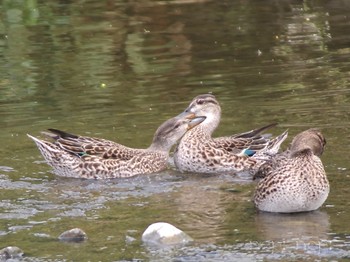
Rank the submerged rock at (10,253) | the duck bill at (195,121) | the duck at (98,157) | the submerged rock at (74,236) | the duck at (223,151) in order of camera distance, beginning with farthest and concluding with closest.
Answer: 1. the duck bill at (195,121)
2. the duck at (223,151)
3. the duck at (98,157)
4. the submerged rock at (74,236)
5. the submerged rock at (10,253)

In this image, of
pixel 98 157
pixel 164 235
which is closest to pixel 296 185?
pixel 164 235

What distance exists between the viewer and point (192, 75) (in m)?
18.1

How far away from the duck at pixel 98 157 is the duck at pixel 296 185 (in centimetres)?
246

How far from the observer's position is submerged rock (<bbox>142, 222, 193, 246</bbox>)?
9.41 metres

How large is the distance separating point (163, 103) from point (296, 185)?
6.16 meters

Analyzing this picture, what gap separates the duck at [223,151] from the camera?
12.7 metres

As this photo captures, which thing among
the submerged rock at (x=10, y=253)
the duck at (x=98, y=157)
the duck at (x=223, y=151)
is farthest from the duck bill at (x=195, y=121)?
the submerged rock at (x=10, y=253)

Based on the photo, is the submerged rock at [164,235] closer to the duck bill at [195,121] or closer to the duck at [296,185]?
the duck at [296,185]

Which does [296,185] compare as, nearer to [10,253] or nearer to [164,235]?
[164,235]

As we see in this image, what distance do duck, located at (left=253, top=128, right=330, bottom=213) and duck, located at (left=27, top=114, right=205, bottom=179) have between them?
2458 mm

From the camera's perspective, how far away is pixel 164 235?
31.0 feet

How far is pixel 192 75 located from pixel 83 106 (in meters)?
2.57

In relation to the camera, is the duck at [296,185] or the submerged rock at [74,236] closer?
the submerged rock at [74,236]

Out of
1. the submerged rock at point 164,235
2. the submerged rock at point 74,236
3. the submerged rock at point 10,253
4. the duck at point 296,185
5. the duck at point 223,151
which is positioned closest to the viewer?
the submerged rock at point 10,253
